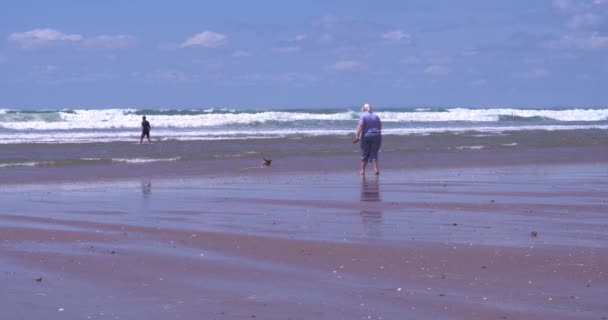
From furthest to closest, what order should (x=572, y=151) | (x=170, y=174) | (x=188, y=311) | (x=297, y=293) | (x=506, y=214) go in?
(x=572, y=151) → (x=170, y=174) → (x=506, y=214) → (x=297, y=293) → (x=188, y=311)

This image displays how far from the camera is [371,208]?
13.2 m

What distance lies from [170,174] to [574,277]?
1403 centimetres

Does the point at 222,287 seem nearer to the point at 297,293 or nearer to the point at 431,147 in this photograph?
the point at 297,293

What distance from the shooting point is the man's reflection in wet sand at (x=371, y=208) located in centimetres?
1089

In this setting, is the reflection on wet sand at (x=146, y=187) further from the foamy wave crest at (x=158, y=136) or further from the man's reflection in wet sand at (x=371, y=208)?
the foamy wave crest at (x=158, y=136)

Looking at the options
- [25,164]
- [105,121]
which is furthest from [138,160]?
[105,121]

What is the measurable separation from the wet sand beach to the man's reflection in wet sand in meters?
0.04

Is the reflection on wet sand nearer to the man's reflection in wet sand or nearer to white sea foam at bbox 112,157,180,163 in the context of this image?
the man's reflection in wet sand

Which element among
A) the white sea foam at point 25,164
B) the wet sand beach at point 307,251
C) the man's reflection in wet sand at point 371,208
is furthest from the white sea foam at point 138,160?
the man's reflection in wet sand at point 371,208

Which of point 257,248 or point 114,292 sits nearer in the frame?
point 114,292

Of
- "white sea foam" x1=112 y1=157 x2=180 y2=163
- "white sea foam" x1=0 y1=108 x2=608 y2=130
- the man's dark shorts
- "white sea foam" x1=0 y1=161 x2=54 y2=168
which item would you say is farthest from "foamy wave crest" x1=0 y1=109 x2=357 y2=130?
the man's dark shorts

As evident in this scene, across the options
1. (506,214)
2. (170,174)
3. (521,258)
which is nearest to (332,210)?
(506,214)

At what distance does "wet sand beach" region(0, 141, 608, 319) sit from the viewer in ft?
23.0

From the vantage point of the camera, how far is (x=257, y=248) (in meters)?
9.62
